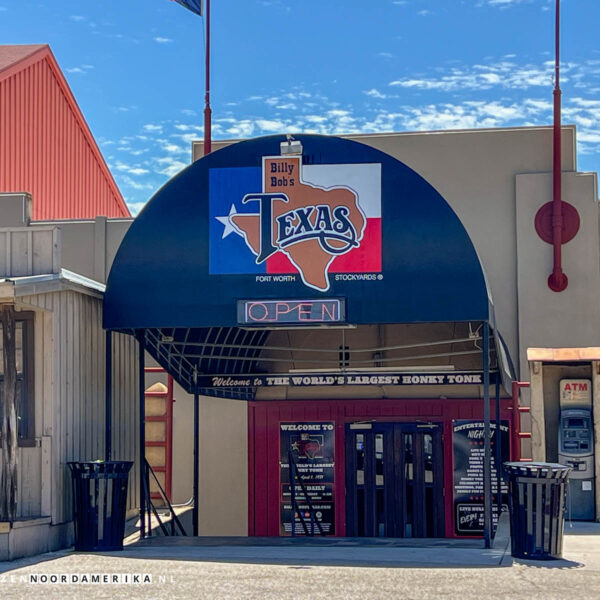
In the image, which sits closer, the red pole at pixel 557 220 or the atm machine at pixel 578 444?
the atm machine at pixel 578 444

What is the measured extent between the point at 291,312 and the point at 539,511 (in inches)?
162

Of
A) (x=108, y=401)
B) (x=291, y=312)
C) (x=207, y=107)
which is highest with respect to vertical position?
(x=207, y=107)

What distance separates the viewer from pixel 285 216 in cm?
1398

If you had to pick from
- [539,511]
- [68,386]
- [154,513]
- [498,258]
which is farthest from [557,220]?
[68,386]

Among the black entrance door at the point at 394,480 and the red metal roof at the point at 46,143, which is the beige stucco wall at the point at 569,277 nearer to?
the black entrance door at the point at 394,480

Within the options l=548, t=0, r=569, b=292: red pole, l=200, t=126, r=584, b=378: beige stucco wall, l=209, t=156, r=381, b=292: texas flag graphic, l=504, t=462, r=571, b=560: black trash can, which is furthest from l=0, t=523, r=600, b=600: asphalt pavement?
l=200, t=126, r=584, b=378: beige stucco wall

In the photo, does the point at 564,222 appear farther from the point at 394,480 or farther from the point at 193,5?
the point at 193,5

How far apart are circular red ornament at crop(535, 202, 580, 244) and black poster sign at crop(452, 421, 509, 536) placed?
3975 mm

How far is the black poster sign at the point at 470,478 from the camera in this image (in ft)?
64.3

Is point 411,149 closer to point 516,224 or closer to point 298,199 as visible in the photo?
point 516,224

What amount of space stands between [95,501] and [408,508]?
8.26m

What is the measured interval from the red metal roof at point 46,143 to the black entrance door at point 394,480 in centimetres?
1273

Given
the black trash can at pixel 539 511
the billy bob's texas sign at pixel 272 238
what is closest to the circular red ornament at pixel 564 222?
the billy bob's texas sign at pixel 272 238

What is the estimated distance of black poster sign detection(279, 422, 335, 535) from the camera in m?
20.1
